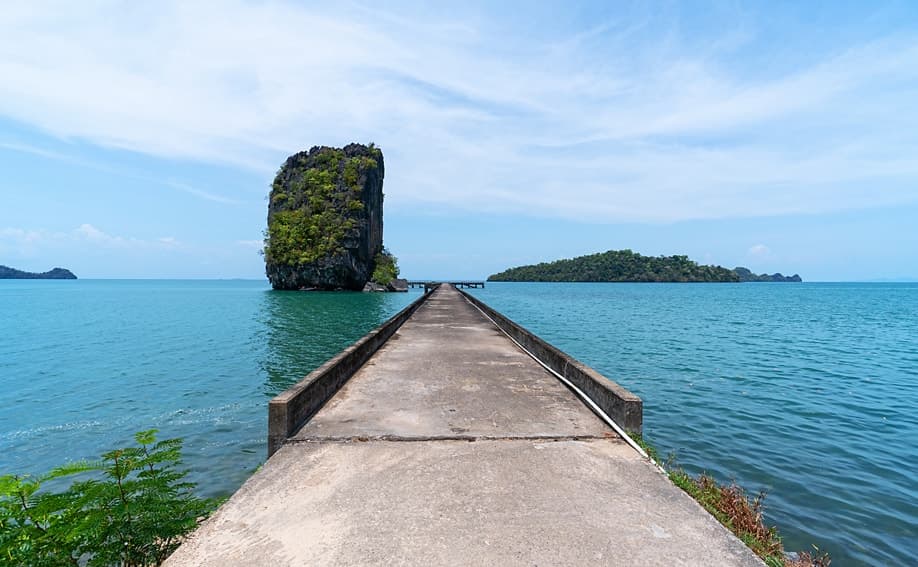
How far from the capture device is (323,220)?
7006 centimetres

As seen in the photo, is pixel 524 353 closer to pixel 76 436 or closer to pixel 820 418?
pixel 820 418

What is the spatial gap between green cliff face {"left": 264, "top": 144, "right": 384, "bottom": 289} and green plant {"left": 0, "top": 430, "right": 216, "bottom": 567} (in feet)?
218

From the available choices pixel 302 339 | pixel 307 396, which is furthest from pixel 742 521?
pixel 302 339

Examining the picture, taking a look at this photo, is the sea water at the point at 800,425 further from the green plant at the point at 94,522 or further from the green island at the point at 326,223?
the green island at the point at 326,223

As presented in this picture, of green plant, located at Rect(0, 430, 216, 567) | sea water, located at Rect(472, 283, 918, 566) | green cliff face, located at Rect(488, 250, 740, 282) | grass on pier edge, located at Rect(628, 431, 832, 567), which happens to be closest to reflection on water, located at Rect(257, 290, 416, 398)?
green plant, located at Rect(0, 430, 216, 567)

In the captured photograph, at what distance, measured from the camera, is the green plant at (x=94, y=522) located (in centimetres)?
294

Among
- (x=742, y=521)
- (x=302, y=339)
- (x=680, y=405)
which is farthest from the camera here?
(x=302, y=339)

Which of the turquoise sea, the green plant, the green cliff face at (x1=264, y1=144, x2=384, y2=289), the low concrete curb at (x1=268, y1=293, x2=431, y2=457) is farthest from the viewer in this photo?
the green cliff face at (x1=264, y1=144, x2=384, y2=289)

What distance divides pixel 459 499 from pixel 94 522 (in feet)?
8.73

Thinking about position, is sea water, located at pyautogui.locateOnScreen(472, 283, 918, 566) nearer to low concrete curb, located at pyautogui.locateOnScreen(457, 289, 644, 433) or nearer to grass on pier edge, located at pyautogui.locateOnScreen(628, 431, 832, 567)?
grass on pier edge, located at pyautogui.locateOnScreen(628, 431, 832, 567)

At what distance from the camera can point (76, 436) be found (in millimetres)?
9094

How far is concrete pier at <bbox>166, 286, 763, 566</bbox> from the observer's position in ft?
9.86

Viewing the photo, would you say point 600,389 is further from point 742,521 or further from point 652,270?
point 652,270

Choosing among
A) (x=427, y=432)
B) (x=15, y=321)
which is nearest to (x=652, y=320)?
(x=427, y=432)
